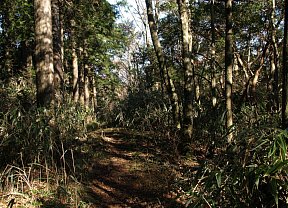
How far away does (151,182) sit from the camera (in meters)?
5.84

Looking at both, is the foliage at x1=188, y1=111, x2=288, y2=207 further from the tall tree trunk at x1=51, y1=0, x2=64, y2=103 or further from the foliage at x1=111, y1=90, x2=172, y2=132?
the tall tree trunk at x1=51, y1=0, x2=64, y2=103

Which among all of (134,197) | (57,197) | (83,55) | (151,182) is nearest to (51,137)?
(57,197)

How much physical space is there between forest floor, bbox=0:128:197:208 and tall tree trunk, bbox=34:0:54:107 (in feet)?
4.21

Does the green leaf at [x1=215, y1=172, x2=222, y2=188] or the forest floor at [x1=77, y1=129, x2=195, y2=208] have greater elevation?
the green leaf at [x1=215, y1=172, x2=222, y2=188]

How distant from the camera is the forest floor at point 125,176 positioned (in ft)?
15.5

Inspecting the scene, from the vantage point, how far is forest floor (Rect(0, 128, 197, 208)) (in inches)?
186

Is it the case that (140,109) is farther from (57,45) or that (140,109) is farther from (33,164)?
(33,164)

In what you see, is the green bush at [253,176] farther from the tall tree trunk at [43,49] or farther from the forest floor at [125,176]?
the tall tree trunk at [43,49]

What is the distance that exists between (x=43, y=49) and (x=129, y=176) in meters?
2.91

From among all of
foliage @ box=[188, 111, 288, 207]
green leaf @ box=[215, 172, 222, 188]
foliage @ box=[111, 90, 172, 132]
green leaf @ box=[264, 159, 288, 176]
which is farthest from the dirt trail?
green leaf @ box=[264, 159, 288, 176]

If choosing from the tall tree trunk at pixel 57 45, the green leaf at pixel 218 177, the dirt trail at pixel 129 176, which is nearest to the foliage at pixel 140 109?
the dirt trail at pixel 129 176

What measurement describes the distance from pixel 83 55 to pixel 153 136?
26.8 ft

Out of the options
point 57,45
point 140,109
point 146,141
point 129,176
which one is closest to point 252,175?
point 129,176

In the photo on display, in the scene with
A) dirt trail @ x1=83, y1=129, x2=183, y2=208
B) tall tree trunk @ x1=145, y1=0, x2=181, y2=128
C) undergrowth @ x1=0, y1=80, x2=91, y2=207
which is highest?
tall tree trunk @ x1=145, y1=0, x2=181, y2=128
